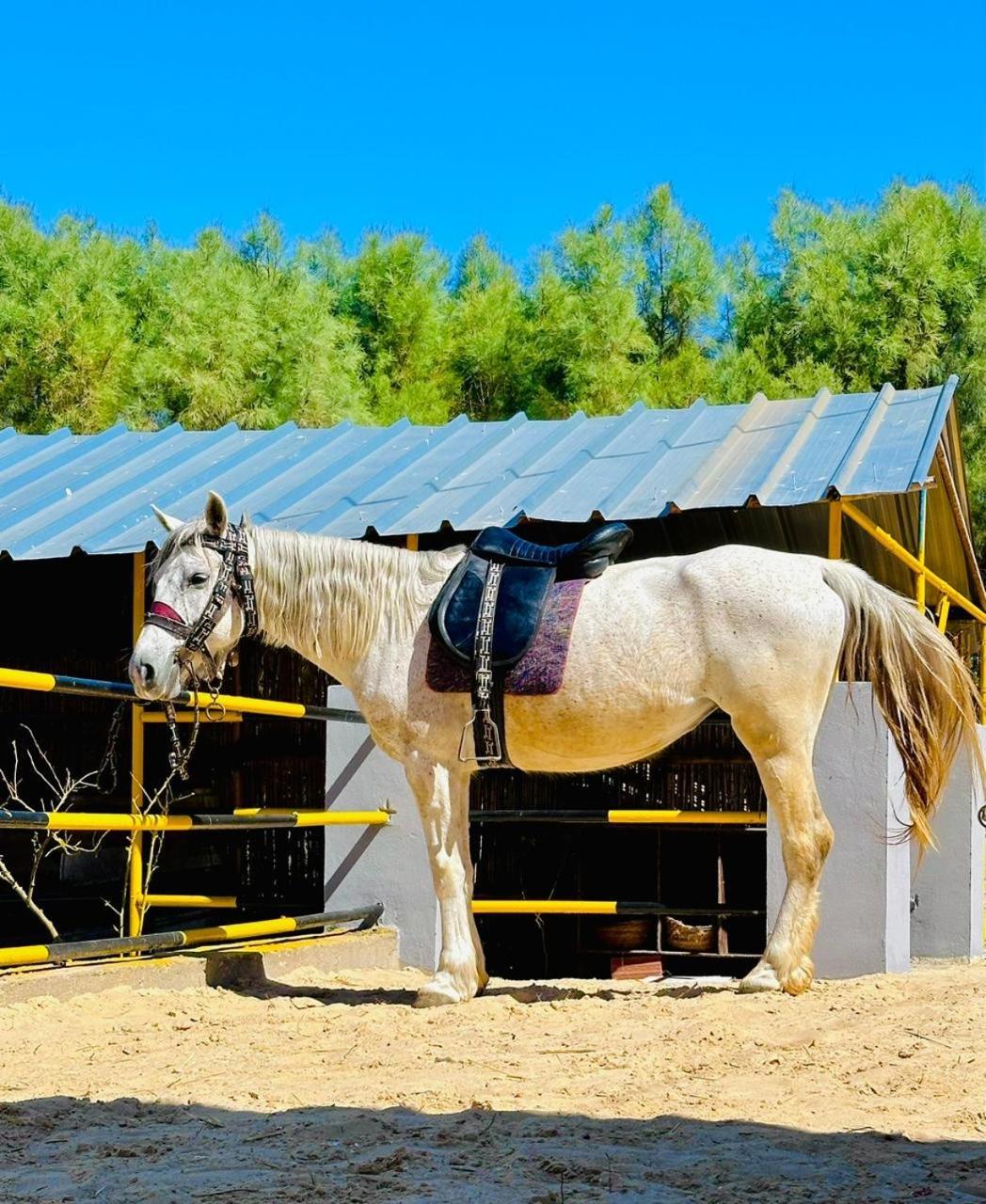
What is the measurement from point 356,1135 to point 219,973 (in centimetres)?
279

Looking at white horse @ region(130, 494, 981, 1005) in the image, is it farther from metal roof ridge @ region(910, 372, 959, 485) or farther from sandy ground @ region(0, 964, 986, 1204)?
metal roof ridge @ region(910, 372, 959, 485)

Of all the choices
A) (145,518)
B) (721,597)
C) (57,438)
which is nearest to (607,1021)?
(721,597)

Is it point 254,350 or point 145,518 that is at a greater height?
point 254,350

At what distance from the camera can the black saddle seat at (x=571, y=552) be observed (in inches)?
212

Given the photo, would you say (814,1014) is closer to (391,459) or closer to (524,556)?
(524,556)

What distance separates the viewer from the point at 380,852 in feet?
21.8

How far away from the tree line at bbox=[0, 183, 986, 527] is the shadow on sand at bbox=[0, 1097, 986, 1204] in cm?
1672

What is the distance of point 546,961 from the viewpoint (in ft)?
31.6

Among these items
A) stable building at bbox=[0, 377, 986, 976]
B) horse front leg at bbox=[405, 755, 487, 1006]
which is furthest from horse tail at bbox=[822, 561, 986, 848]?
horse front leg at bbox=[405, 755, 487, 1006]

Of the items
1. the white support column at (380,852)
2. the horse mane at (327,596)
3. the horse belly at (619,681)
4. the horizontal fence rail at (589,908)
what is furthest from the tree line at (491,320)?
the horse mane at (327,596)

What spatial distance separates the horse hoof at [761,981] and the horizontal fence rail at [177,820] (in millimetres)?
2067

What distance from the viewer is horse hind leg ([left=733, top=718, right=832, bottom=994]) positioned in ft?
17.3

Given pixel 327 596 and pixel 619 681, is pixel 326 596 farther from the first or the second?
pixel 619 681

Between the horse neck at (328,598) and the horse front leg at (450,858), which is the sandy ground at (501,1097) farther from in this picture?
the horse neck at (328,598)
